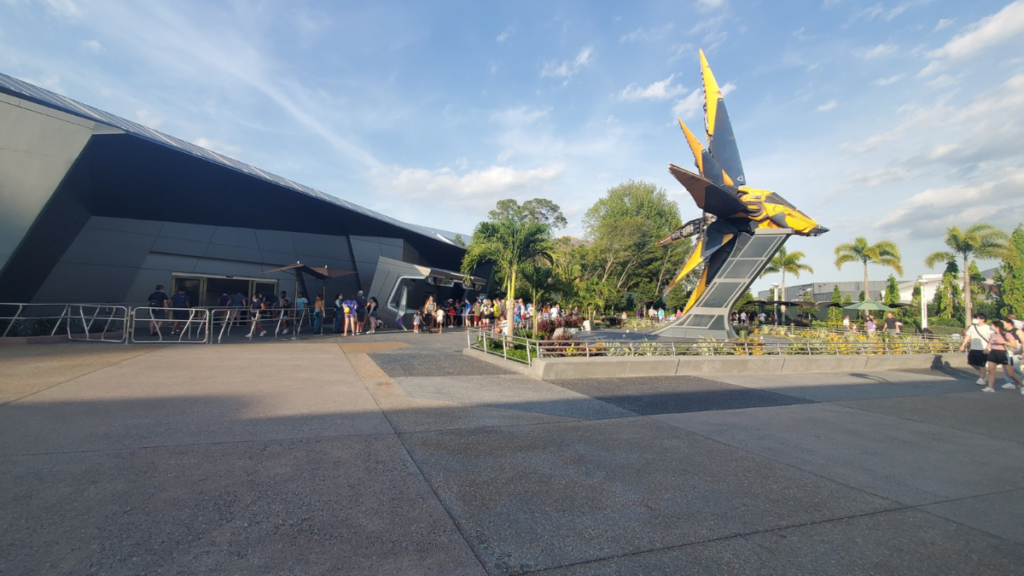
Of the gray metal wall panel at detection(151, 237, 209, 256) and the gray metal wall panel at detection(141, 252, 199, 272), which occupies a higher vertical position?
the gray metal wall panel at detection(151, 237, 209, 256)

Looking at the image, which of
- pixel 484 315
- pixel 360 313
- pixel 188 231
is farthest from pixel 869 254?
pixel 188 231

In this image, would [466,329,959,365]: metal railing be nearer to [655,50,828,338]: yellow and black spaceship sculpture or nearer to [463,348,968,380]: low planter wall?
[463,348,968,380]: low planter wall

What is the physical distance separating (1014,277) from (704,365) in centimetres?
4215

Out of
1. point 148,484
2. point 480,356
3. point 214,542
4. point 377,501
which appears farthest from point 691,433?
point 480,356

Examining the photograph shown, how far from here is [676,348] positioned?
12.2 meters

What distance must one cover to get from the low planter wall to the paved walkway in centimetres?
181

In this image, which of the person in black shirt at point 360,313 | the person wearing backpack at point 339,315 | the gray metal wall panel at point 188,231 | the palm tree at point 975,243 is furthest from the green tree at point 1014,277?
the gray metal wall panel at point 188,231

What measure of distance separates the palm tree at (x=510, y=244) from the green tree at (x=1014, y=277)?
3914 cm

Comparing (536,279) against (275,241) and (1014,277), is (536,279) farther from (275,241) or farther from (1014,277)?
(1014,277)

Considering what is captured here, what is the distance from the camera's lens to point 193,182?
1839cm

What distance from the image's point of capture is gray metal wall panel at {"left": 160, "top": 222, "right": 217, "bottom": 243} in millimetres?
19375

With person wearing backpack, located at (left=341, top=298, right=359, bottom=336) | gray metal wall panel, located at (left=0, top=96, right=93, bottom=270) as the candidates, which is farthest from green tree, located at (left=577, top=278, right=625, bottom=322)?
gray metal wall panel, located at (left=0, top=96, right=93, bottom=270)

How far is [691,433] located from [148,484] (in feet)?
17.3

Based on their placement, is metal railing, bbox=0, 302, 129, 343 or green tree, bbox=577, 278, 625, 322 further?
green tree, bbox=577, 278, 625, 322
